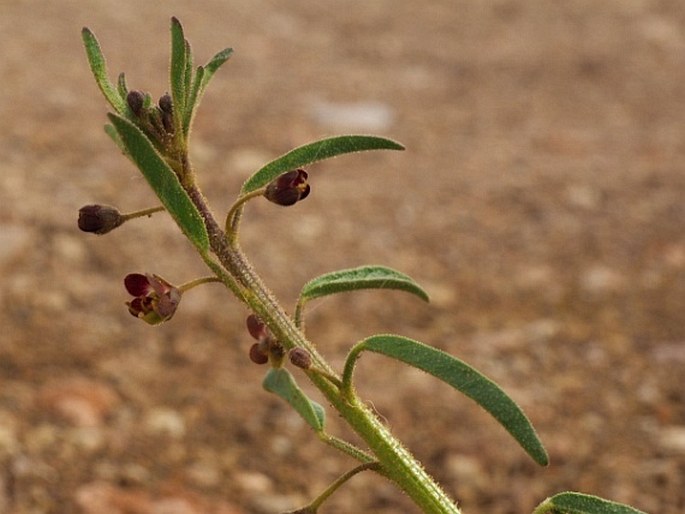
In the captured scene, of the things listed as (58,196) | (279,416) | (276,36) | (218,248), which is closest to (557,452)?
(279,416)

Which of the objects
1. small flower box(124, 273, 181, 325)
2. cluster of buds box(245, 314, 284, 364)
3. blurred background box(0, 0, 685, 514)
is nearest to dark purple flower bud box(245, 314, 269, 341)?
cluster of buds box(245, 314, 284, 364)

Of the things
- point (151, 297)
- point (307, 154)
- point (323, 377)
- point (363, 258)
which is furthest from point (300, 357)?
point (363, 258)

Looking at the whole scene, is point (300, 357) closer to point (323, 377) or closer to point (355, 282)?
point (323, 377)

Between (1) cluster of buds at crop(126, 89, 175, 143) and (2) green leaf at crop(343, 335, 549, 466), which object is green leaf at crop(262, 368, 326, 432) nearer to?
(2) green leaf at crop(343, 335, 549, 466)

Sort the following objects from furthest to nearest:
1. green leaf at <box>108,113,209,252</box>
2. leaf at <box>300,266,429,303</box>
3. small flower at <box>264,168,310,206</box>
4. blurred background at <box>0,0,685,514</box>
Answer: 1. blurred background at <box>0,0,685,514</box>
2. leaf at <box>300,266,429,303</box>
3. small flower at <box>264,168,310,206</box>
4. green leaf at <box>108,113,209,252</box>

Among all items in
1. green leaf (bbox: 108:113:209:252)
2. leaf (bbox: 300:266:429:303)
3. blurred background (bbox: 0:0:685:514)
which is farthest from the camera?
blurred background (bbox: 0:0:685:514)

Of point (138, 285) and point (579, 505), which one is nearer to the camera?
point (138, 285)
